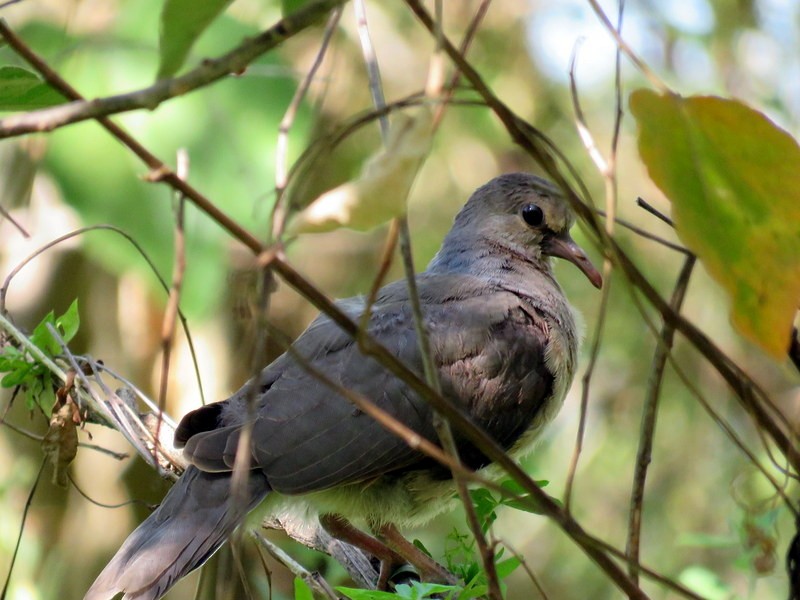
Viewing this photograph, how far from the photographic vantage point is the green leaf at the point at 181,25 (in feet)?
3.74

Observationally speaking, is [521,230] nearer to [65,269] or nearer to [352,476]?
[352,476]

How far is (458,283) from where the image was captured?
3.54 m

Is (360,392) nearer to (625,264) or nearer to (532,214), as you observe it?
(532,214)

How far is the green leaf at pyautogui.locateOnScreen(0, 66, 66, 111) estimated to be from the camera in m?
1.47

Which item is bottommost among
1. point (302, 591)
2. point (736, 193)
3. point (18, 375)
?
point (302, 591)

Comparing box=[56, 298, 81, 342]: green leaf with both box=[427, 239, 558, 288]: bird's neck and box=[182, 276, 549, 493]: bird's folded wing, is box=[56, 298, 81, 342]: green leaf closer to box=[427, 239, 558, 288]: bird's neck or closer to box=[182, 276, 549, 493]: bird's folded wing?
box=[182, 276, 549, 493]: bird's folded wing

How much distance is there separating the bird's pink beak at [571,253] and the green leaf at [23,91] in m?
2.45

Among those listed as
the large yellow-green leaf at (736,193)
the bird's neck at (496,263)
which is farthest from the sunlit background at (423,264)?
the large yellow-green leaf at (736,193)

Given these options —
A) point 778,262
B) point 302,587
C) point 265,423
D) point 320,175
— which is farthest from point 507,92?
point 778,262

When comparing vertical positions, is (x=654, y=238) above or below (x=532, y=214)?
below

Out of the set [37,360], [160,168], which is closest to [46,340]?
[37,360]

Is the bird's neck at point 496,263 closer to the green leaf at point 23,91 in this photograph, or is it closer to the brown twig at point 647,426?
the brown twig at point 647,426

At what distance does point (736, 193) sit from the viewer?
1128mm

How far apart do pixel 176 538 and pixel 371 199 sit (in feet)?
5.91
